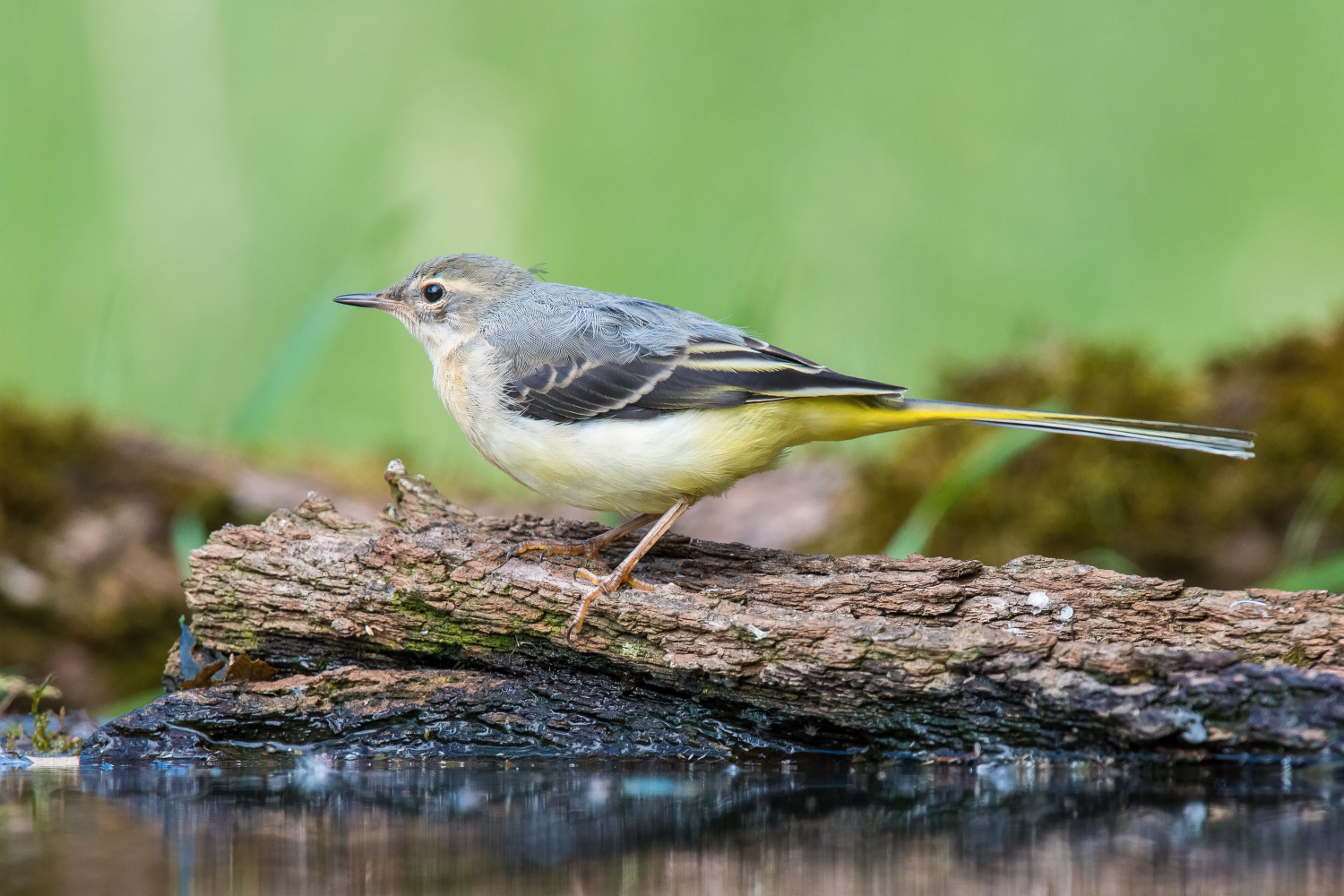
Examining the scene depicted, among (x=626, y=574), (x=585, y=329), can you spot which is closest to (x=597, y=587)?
(x=626, y=574)

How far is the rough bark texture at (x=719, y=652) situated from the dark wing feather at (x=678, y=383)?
2.00 feet

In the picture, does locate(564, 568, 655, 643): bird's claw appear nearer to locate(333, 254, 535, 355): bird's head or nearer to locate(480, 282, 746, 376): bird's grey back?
locate(480, 282, 746, 376): bird's grey back

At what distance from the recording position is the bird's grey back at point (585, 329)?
5348mm

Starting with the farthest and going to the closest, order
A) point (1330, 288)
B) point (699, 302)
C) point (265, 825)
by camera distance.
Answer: point (1330, 288) < point (699, 302) < point (265, 825)

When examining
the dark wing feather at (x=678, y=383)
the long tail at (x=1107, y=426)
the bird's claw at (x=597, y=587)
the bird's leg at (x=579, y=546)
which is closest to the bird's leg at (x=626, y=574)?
the bird's claw at (x=597, y=587)

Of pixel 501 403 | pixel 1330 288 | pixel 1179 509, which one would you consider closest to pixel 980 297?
pixel 1330 288

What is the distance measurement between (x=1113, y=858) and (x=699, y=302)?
7.13 m

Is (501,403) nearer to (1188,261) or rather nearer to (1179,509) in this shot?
(1179,509)

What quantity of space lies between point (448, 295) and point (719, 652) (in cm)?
259

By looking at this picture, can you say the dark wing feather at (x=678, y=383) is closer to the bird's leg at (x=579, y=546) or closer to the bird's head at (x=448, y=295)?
the bird's leg at (x=579, y=546)

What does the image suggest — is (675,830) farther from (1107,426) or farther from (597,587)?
(1107,426)

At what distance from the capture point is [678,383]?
200 inches

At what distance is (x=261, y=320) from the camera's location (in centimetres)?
1067

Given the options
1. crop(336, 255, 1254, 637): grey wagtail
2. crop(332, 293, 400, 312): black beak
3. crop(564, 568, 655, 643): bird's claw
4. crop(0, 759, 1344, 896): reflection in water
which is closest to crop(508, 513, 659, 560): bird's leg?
crop(336, 255, 1254, 637): grey wagtail
